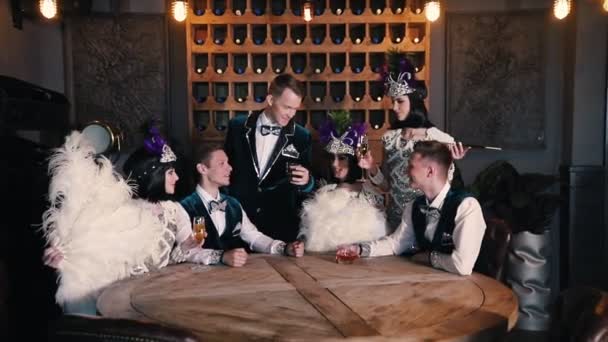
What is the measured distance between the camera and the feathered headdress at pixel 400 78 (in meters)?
2.79

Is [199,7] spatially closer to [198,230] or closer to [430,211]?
[198,230]

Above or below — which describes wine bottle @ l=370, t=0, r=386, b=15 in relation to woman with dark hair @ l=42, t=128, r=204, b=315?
above

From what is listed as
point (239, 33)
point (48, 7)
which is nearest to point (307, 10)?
point (239, 33)

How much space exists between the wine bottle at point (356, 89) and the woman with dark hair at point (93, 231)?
7.52 feet

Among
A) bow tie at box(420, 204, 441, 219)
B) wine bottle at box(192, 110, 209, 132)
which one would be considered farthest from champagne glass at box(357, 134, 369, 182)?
wine bottle at box(192, 110, 209, 132)

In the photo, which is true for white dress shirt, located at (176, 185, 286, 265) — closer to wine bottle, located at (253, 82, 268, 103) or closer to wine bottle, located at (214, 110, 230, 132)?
wine bottle, located at (214, 110, 230, 132)

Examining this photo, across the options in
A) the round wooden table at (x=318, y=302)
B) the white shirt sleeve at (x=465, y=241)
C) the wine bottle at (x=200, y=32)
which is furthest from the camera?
the wine bottle at (x=200, y=32)

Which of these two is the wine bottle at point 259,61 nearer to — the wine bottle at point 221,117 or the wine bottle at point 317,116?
the wine bottle at point 221,117

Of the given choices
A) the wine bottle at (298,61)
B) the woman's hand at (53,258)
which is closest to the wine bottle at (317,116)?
the wine bottle at (298,61)

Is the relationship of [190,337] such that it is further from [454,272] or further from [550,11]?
[550,11]

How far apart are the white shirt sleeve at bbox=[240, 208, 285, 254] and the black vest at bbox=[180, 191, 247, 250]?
31 mm

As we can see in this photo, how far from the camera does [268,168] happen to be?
3.19 m

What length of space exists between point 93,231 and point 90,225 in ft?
0.08

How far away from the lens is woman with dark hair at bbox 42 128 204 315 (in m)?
1.95
